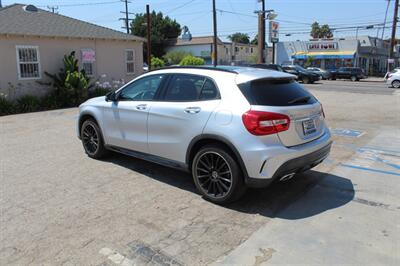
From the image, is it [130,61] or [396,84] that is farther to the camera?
[396,84]

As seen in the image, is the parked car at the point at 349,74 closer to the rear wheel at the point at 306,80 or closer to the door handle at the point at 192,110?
the rear wheel at the point at 306,80

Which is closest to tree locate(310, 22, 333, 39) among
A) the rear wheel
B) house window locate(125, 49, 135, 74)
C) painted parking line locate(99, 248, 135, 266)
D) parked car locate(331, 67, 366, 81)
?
parked car locate(331, 67, 366, 81)

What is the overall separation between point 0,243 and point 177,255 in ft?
5.95

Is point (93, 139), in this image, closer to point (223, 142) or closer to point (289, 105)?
point (223, 142)

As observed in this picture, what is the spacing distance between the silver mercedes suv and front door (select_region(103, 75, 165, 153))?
0.02 meters

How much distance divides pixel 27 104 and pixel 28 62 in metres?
2.05

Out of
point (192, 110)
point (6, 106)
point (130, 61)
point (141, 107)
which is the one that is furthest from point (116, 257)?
point (130, 61)

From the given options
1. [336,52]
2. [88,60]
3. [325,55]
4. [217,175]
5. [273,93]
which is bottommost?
[217,175]

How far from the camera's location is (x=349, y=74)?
39.2 metres

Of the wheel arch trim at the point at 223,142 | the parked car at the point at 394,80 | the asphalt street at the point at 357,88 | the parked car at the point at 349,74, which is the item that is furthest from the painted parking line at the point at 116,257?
the parked car at the point at 349,74

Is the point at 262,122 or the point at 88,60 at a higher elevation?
the point at 88,60

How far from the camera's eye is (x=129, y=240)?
3.74 m

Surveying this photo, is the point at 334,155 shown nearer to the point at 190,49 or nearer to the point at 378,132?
the point at 378,132

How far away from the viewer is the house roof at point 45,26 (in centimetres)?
1498
